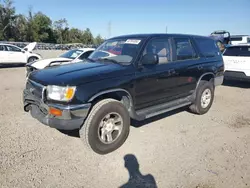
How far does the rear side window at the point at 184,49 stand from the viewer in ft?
15.1

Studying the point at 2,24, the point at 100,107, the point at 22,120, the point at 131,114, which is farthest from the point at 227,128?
the point at 2,24

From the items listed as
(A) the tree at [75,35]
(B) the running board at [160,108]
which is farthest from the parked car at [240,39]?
(A) the tree at [75,35]

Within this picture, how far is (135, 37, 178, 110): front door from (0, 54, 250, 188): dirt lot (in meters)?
0.68

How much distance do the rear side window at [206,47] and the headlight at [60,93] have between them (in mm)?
3432

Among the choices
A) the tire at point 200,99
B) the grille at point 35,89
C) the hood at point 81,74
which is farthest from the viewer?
the tire at point 200,99

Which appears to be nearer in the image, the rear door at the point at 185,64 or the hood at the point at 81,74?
the hood at the point at 81,74

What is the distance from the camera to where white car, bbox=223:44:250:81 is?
7.45 m

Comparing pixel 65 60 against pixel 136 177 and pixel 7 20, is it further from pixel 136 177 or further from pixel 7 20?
pixel 7 20

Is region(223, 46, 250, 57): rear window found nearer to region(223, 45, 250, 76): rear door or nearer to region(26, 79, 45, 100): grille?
region(223, 45, 250, 76): rear door

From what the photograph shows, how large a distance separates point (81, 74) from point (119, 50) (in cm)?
127

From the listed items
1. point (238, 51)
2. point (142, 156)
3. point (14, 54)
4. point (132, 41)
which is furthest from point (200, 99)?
point (14, 54)

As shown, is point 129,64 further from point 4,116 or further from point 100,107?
point 4,116

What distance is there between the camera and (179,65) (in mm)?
4504

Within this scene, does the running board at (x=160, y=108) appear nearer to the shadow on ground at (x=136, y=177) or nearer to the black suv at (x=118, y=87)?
the black suv at (x=118, y=87)
